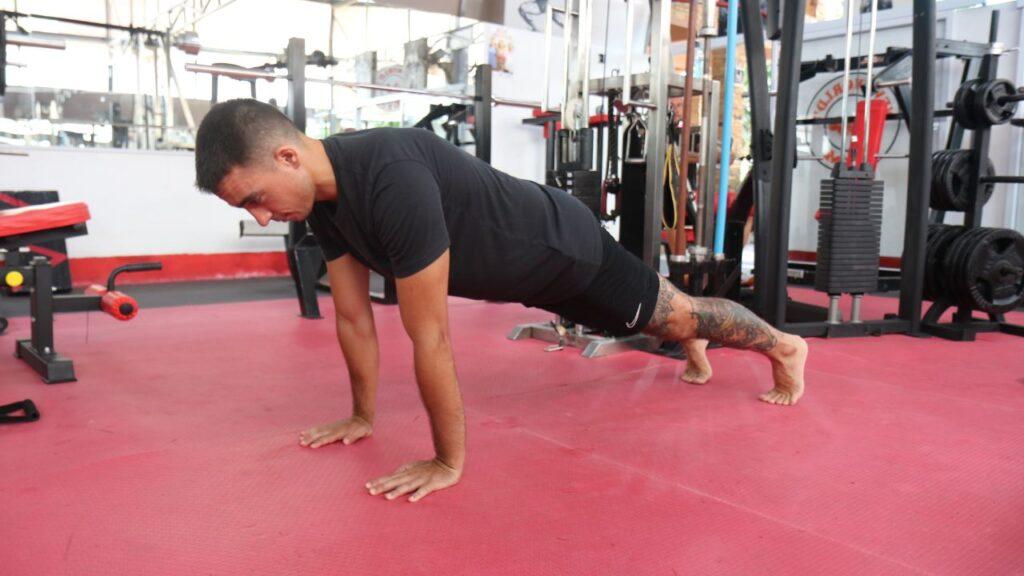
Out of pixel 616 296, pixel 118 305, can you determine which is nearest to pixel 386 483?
pixel 616 296

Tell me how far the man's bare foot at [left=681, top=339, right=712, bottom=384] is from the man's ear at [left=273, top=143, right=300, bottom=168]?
1688mm

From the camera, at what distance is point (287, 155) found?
159 centimetres

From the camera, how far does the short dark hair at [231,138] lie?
1528 millimetres

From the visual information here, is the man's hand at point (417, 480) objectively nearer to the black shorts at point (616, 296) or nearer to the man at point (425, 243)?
the man at point (425, 243)

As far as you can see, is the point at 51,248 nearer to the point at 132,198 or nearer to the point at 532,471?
the point at 132,198

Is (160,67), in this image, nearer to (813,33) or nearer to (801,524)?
(813,33)

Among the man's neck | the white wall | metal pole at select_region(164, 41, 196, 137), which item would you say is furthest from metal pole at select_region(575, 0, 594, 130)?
metal pole at select_region(164, 41, 196, 137)

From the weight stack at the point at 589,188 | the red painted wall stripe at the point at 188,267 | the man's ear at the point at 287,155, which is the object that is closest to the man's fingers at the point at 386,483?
the man's ear at the point at 287,155

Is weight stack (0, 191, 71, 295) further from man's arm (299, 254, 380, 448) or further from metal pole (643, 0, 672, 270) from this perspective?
metal pole (643, 0, 672, 270)

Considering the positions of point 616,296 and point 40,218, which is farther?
point 40,218

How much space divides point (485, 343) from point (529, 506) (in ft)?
6.23

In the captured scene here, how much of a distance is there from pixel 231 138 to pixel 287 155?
0.12 metres

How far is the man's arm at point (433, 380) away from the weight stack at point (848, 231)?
8.24ft

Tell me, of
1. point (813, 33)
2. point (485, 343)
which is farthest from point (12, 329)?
point (813, 33)
